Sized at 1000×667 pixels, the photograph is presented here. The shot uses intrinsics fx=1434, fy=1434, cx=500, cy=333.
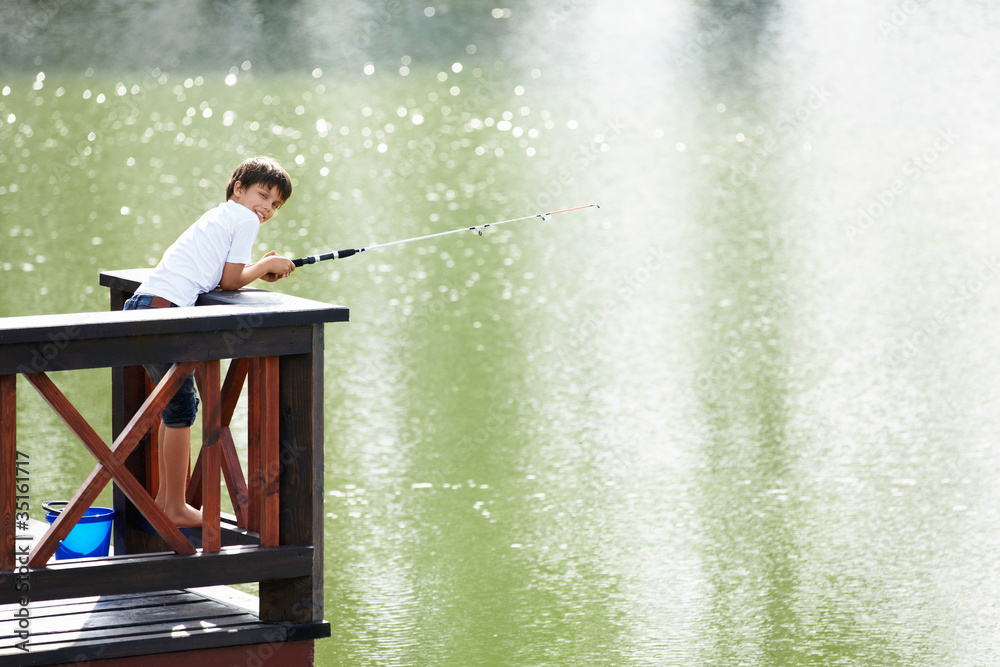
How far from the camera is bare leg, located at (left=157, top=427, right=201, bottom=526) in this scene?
11.1 ft

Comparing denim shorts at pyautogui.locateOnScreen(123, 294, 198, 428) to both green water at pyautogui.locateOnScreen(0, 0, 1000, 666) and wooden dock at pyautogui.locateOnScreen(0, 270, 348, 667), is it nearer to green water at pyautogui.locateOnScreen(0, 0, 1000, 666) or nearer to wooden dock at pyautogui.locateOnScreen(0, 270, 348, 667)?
wooden dock at pyautogui.locateOnScreen(0, 270, 348, 667)

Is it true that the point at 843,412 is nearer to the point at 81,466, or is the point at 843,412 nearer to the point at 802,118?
the point at 81,466

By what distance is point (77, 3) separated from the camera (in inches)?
904

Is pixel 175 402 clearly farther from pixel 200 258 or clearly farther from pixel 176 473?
pixel 200 258

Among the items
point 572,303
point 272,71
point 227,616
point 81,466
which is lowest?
point 227,616

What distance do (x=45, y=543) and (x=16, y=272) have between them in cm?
584

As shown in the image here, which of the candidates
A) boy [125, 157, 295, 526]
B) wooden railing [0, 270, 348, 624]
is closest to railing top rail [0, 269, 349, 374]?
wooden railing [0, 270, 348, 624]

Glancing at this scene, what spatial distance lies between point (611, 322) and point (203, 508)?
15.0 ft

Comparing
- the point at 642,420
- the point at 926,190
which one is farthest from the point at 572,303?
the point at 926,190

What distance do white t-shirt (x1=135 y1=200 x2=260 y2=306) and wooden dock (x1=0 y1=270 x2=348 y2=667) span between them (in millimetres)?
223

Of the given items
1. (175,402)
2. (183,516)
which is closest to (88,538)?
(183,516)

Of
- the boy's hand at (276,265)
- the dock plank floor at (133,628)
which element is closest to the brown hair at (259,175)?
the boy's hand at (276,265)

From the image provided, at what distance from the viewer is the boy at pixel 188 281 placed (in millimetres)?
3365

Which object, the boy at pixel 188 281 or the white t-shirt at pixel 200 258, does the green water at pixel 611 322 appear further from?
the white t-shirt at pixel 200 258
